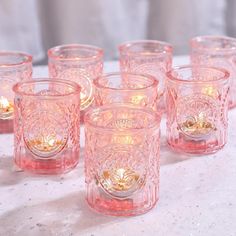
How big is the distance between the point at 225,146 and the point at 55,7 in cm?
72

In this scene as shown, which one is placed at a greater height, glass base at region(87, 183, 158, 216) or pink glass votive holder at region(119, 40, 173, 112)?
pink glass votive holder at region(119, 40, 173, 112)

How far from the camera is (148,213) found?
2.69ft

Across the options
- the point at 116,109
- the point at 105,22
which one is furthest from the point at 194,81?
the point at 105,22

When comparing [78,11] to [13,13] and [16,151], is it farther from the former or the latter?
[16,151]

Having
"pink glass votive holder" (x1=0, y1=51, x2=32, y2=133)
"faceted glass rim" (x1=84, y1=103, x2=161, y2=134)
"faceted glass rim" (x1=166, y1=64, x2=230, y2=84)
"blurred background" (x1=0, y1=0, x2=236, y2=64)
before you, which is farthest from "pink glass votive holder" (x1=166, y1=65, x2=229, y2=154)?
"blurred background" (x1=0, y1=0, x2=236, y2=64)

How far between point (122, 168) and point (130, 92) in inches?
6.9

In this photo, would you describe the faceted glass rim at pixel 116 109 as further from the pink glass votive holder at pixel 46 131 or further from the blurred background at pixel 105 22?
the blurred background at pixel 105 22

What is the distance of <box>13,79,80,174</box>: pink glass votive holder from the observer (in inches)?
36.3

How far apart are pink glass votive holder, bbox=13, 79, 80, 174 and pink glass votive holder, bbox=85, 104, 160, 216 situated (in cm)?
9

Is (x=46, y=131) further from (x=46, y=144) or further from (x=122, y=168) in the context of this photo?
(x=122, y=168)

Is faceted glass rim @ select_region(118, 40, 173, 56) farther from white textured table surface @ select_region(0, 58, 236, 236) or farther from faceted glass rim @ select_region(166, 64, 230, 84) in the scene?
white textured table surface @ select_region(0, 58, 236, 236)

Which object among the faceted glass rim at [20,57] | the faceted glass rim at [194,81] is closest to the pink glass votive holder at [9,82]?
the faceted glass rim at [20,57]

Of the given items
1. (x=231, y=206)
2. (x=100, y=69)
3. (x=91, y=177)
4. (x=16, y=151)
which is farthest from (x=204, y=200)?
(x=100, y=69)

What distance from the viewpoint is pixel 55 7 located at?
5.18 feet
